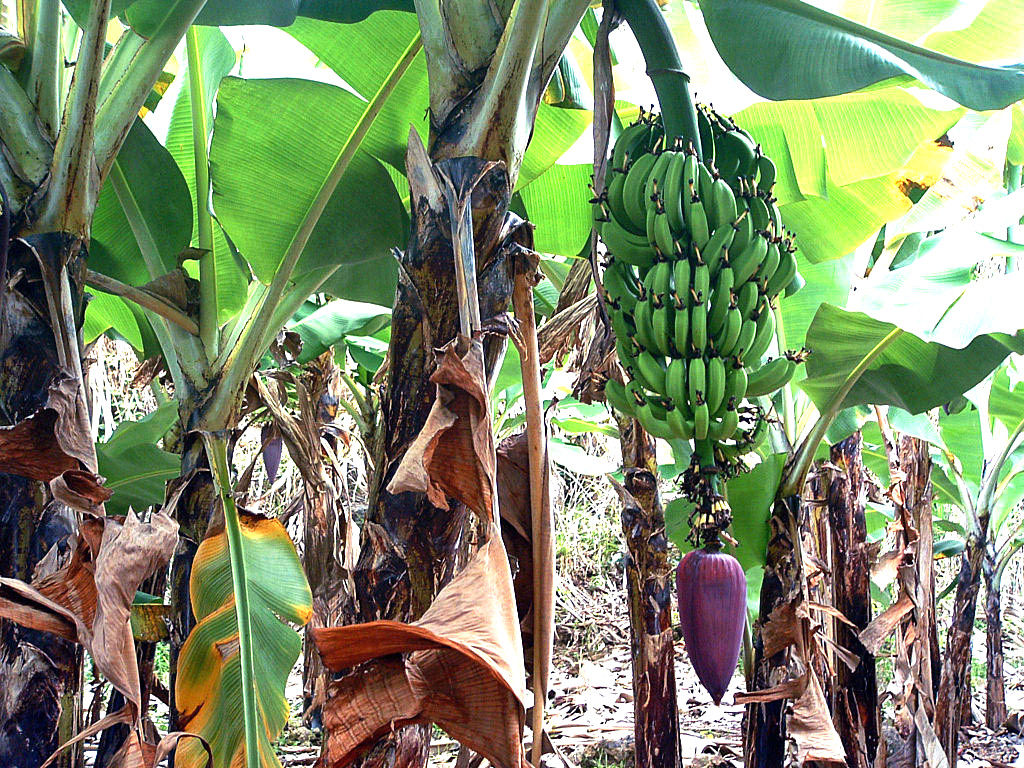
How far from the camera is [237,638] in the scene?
47.0 inches

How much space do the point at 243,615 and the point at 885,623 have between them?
1.37m

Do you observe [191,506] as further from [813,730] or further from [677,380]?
[813,730]

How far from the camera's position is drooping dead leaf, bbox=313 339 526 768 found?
656mm

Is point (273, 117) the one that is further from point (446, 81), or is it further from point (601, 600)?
point (601, 600)

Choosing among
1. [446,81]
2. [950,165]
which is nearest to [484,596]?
[446,81]

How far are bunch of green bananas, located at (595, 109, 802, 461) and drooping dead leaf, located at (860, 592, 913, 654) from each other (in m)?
0.93

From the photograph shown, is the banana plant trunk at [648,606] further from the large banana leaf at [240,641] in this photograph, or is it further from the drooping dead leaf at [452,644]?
the drooping dead leaf at [452,644]

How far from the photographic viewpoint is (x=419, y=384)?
0.93 m

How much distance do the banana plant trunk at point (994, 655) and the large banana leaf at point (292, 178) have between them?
3502 mm

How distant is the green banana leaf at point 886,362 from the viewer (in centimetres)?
160

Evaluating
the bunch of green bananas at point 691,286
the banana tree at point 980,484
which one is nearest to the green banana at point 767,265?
the bunch of green bananas at point 691,286

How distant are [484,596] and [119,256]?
1393 mm

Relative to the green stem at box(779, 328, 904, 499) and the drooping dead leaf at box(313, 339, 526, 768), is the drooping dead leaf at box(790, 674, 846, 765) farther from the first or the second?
the drooping dead leaf at box(313, 339, 526, 768)

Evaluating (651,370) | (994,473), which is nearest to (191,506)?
(651,370)
